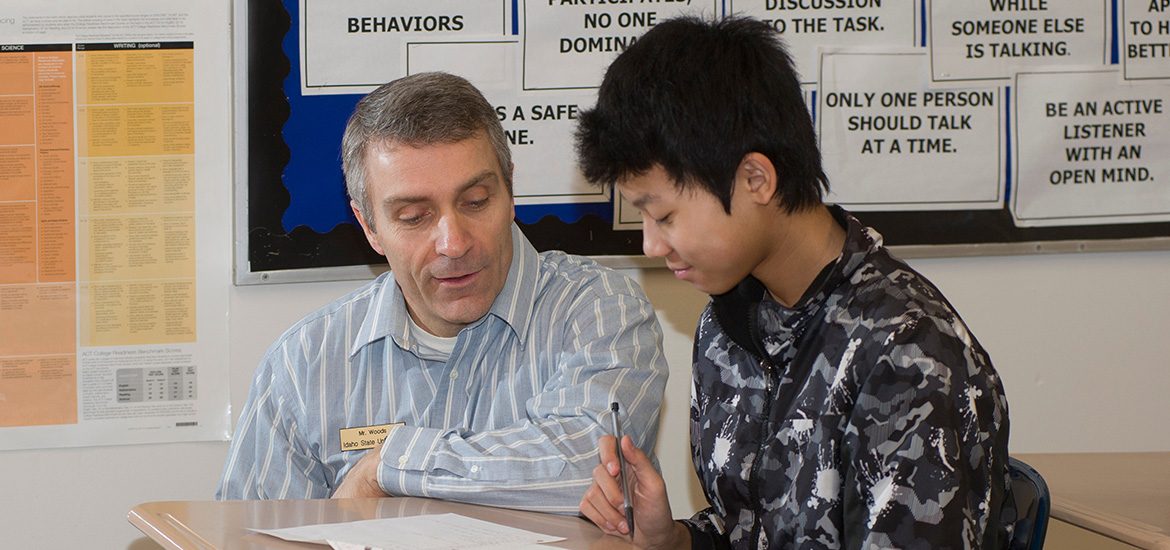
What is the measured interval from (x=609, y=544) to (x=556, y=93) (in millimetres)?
1300

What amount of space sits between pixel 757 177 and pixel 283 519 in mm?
726

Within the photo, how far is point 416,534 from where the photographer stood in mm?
1085

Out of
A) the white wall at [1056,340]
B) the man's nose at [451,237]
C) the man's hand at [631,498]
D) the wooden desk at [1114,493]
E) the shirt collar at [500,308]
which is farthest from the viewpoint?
the white wall at [1056,340]

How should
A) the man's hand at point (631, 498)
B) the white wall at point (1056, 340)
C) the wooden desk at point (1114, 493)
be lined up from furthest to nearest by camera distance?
the white wall at point (1056, 340) → the wooden desk at point (1114, 493) → the man's hand at point (631, 498)

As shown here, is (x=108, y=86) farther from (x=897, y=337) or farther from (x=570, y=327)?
(x=897, y=337)

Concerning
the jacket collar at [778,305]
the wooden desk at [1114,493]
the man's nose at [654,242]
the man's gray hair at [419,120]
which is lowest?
the wooden desk at [1114,493]

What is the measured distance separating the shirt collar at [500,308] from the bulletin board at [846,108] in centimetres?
42

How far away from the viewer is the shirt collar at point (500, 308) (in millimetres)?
1702

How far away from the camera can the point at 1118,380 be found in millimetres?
2371

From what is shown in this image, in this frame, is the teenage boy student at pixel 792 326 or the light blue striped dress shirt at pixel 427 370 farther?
the light blue striped dress shirt at pixel 427 370

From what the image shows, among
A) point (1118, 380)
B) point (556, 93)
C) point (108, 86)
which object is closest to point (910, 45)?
point (556, 93)

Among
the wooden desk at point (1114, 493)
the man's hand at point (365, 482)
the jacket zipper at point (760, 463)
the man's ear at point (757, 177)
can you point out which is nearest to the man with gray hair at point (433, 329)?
the man's hand at point (365, 482)

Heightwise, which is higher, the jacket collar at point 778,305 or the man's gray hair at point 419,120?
the man's gray hair at point 419,120

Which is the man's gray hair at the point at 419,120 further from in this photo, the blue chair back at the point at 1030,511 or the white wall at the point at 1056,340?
the blue chair back at the point at 1030,511
